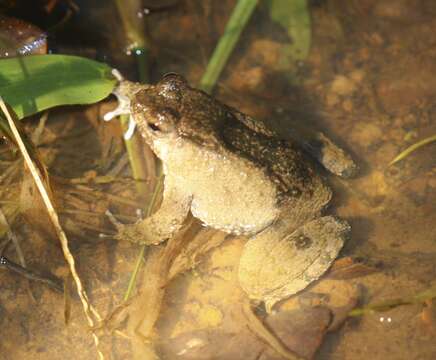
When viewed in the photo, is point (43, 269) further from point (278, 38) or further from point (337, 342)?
point (278, 38)

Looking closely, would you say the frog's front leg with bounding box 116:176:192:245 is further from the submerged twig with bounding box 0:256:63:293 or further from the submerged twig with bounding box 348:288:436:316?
the submerged twig with bounding box 348:288:436:316

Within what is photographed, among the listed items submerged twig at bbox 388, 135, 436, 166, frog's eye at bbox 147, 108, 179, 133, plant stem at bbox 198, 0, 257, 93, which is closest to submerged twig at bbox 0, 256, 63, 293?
frog's eye at bbox 147, 108, 179, 133

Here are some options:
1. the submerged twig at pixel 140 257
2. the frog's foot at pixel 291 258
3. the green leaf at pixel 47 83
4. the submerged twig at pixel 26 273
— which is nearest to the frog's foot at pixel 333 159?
the frog's foot at pixel 291 258

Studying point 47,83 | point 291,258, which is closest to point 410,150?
point 291,258

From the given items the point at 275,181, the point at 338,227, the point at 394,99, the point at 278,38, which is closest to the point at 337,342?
the point at 338,227

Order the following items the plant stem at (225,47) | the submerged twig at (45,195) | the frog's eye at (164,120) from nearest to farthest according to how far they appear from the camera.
Answer: the submerged twig at (45,195)
the frog's eye at (164,120)
the plant stem at (225,47)

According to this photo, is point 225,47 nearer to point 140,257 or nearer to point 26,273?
point 140,257

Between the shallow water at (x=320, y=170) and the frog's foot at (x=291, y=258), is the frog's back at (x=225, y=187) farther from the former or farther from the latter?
the shallow water at (x=320, y=170)
